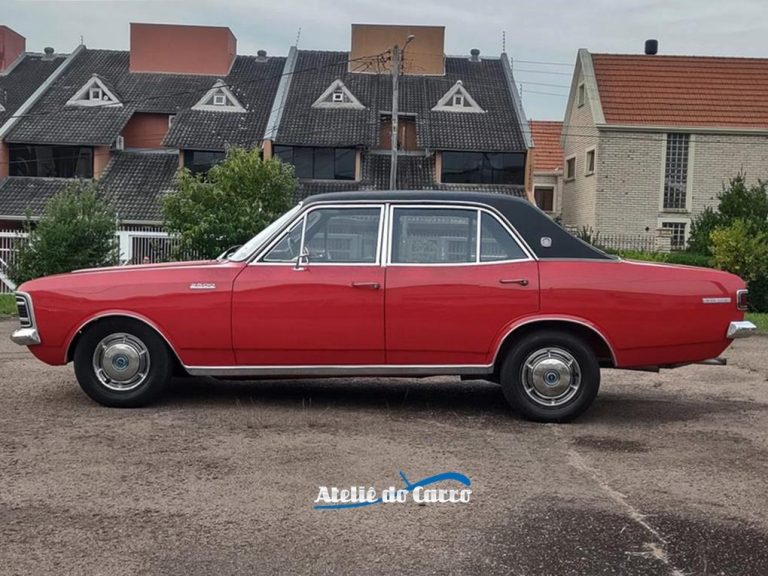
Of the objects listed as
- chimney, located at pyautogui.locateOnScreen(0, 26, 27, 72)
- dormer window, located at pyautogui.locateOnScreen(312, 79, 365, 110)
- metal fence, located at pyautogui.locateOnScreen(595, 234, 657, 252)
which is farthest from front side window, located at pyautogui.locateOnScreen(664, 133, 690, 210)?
chimney, located at pyautogui.locateOnScreen(0, 26, 27, 72)

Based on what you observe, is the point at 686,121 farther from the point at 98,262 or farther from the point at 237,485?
the point at 237,485

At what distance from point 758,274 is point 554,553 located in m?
17.6

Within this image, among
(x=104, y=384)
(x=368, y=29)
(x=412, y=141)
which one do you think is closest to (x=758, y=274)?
(x=104, y=384)

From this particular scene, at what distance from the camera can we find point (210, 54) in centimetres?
3919

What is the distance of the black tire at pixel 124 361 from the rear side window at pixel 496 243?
260 centimetres

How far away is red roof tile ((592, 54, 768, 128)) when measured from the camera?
32500mm

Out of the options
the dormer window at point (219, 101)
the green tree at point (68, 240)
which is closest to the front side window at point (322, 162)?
the dormer window at point (219, 101)

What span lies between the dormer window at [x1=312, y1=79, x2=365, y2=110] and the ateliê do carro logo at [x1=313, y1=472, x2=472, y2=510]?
32.3 metres

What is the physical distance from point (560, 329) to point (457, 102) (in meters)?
30.8

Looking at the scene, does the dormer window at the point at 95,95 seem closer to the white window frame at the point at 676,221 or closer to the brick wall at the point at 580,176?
the brick wall at the point at 580,176

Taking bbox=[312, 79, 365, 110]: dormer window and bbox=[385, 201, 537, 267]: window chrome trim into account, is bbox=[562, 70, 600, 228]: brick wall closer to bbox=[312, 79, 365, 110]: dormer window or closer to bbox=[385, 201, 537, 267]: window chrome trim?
bbox=[312, 79, 365, 110]: dormer window

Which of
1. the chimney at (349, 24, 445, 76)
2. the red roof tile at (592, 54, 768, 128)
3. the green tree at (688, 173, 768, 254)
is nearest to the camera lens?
the green tree at (688, 173, 768, 254)

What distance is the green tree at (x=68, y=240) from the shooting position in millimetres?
17625

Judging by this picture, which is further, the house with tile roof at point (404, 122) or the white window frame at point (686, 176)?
the house with tile roof at point (404, 122)
